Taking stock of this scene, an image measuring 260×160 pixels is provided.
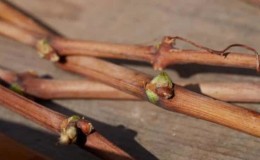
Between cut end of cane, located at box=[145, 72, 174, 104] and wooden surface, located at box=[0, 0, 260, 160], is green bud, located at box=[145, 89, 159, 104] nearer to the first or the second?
cut end of cane, located at box=[145, 72, 174, 104]

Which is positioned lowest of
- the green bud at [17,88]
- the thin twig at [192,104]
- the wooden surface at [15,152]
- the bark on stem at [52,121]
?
the wooden surface at [15,152]

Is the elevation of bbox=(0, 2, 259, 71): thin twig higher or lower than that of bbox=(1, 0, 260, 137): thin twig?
higher

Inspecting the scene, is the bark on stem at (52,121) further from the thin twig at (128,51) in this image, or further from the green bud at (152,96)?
the thin twig at (128,51)

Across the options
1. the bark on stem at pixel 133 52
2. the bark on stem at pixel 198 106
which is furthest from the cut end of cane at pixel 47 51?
the bark on stem at pixel 198 106

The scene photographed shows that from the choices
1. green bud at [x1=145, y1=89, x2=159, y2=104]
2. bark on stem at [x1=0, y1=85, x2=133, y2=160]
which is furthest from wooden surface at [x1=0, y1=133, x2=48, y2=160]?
green bud at [x1=145, y1=89, x2=159, y2=104]

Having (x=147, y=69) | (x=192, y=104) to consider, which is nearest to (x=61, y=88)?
(x=147, y=69)

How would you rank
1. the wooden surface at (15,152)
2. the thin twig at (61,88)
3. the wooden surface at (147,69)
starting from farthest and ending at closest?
the thin twig at (61,88) < the wooden surface at (147,69) < the wooden surface at (15,152)

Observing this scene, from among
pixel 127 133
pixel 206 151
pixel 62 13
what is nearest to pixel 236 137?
pixel 206 151
